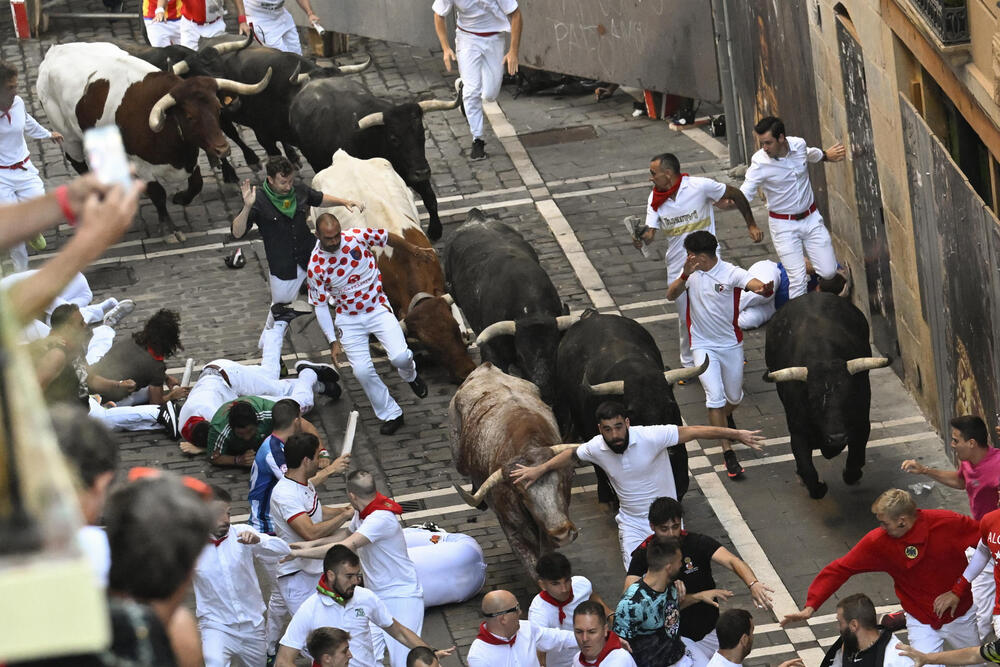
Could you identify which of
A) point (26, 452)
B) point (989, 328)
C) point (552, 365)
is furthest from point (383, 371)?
point (26, 452)

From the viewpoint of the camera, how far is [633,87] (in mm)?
20562

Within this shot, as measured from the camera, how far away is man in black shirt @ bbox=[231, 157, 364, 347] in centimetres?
1435

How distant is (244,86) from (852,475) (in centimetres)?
952

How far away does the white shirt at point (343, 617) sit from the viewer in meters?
9.24

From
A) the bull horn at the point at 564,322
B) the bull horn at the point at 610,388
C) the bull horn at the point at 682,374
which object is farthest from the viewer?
the bull horn at the point at 564,322

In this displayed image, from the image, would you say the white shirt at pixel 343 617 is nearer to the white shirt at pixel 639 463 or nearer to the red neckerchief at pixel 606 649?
the red neckerchief at pixel 606 649

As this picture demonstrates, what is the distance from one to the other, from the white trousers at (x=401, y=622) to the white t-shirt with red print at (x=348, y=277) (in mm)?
3804

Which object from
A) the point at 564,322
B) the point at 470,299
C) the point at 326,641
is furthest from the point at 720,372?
the point at 326,641

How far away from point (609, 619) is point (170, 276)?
31.1 ft

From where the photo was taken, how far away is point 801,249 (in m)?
14.7

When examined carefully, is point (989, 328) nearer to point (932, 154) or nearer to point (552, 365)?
point (932, 154)

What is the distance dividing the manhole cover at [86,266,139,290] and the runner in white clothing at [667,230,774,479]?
7.11 meters

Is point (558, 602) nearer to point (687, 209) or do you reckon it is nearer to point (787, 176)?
point (687, 209)

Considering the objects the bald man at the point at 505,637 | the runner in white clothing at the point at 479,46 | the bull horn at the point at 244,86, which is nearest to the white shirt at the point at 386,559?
the bald man at the point at 505,637
